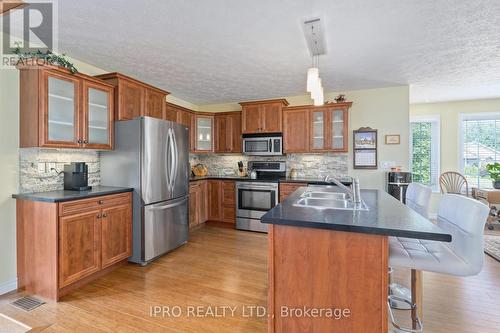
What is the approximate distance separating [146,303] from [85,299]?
601 mm

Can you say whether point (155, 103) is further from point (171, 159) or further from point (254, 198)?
point (254, 198)

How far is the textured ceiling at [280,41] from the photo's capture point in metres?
2.00

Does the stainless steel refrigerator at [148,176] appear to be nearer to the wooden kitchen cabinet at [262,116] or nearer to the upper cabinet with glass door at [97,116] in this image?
the upper cabinet with glass door at [97,116]

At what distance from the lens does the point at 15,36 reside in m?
2.51

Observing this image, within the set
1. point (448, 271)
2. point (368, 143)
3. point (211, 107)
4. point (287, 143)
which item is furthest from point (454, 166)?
point (211, 107)

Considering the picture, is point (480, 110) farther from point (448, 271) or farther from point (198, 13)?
point (198, 13)

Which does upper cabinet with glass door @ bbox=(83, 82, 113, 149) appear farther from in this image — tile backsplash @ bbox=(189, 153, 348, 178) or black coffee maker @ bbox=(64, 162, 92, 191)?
tile backsplash @ bbox=(189, 153, 348, 178)

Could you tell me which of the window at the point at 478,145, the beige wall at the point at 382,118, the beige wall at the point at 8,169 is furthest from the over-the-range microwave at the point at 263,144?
the window at the point at 478,145

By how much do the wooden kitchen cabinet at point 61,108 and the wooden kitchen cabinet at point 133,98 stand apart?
144 millimetres

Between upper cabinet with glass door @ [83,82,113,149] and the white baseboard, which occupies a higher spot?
upper cabinet with glass door @ [83,82,113,149]

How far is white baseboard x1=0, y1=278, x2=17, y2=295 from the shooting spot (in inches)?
91.9

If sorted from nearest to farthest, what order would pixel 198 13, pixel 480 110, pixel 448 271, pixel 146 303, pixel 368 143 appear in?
pixel 448 271 < pixel 198 13 < pixel 146 303 < pixel 368 143 < pixel 480 110

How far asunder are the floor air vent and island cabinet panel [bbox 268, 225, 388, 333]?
7.09 feet

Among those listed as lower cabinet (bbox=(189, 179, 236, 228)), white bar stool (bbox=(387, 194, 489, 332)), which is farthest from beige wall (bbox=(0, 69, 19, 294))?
white bar stool (bbox=(387, 194, 489, 332))
